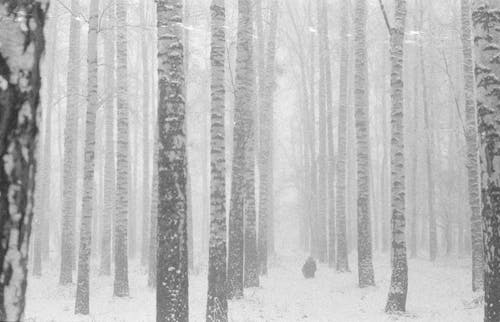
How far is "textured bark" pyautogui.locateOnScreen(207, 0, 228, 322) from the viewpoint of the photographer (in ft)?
30.3

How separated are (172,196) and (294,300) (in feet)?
28.0

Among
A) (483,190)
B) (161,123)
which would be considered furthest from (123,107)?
(483,190)

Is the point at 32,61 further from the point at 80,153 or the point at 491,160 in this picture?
the point at 80,153

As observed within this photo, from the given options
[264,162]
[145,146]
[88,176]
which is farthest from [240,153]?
[145,146]

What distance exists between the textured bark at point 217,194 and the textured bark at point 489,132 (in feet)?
14.4

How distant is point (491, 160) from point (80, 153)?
31573 millimetres

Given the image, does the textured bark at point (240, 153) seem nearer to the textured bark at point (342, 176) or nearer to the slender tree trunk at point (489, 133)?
the textured bark at point (342, 176)

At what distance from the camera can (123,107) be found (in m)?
14.8

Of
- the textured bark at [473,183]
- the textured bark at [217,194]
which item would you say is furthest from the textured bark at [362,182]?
the textured bark at [217,194]

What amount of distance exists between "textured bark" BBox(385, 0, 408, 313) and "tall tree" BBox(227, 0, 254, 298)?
362 cm

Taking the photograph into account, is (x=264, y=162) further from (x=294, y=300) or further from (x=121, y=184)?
(x=121, y=184)

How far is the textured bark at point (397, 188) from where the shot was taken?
11977 millimetres

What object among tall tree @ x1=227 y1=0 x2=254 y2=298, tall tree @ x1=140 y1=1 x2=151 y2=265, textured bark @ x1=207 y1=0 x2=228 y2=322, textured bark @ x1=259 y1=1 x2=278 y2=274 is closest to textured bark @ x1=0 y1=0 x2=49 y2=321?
textured bark @ x1=207 y1=0 x2=228 y2=322

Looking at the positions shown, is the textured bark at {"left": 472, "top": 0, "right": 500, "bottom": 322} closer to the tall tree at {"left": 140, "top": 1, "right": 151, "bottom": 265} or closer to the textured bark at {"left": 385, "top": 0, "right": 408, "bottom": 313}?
the textured bark at {"left": 385, "top": 0, "right": 408, "bottom": 313}
